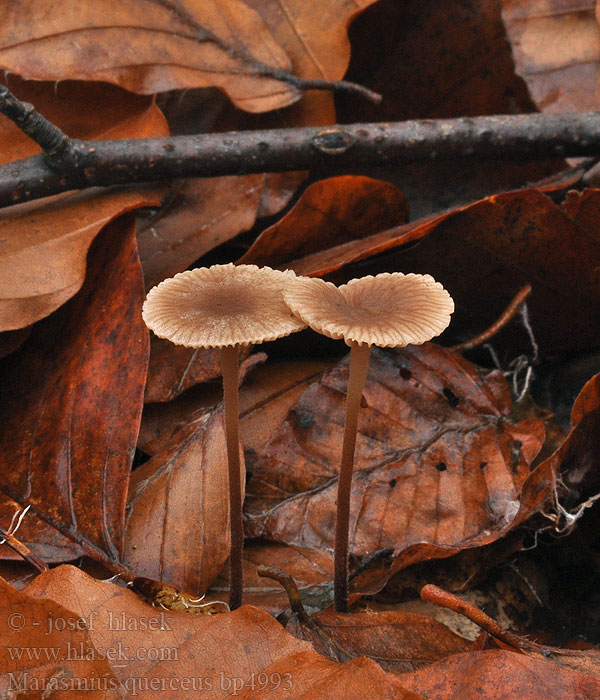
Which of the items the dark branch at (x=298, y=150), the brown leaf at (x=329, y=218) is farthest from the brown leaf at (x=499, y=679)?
the dark branch at (x=298, y=150)

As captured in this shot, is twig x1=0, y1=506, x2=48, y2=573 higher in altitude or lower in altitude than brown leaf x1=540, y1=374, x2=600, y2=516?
higher

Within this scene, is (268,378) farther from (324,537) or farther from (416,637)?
(416,637)

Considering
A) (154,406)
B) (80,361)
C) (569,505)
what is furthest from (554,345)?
(80,361)

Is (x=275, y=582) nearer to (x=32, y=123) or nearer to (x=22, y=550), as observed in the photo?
(x=22, y=550)

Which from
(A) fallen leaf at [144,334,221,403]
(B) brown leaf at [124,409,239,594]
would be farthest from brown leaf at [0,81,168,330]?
(B) brown leaf at [124,409,239,594]

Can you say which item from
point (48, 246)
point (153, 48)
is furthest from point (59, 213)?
point (153, 48)

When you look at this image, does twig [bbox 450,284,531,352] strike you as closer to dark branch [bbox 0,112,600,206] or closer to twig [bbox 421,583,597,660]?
dark branch [bbox 0,112,600,206]

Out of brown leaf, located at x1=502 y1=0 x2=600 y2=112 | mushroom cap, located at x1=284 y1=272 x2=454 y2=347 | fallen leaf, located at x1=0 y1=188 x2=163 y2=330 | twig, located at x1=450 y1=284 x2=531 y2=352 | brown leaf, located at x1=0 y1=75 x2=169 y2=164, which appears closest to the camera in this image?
mushroom cap, located at x1=284 y1=272 x2=454 y2=347
